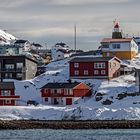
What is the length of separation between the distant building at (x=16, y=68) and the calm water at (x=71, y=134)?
101 feet

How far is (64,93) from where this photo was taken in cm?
6462

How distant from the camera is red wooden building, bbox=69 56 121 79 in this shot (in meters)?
70.7

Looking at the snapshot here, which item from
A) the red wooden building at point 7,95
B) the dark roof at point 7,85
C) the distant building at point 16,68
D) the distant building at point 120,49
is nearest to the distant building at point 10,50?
the distant building at point 16,68

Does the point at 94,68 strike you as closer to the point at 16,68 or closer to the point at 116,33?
the point at 16,68

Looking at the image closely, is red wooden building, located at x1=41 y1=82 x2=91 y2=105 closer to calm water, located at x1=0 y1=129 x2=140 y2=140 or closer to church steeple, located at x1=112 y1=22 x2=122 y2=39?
calm water, located at x1=0 y1=129 x2=140 y2=140

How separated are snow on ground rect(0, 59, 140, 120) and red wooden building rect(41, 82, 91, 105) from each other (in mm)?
731

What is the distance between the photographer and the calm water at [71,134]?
128 ft

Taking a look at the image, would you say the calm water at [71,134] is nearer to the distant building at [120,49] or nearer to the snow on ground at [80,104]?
the snow on ground at [80,104]

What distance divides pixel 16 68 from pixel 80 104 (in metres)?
17.3

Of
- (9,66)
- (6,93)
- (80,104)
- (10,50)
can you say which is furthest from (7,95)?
(10,50)

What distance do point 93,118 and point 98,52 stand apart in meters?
38.5

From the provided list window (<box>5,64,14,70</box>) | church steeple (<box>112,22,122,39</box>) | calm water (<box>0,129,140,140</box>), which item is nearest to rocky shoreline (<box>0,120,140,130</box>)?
calm water (<box>0,129,140,140</box>)

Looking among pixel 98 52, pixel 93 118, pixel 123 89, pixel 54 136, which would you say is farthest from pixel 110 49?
pixel 54 136

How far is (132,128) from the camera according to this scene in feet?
153
